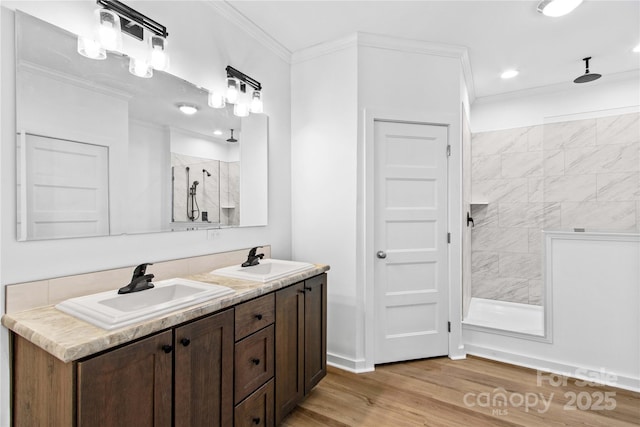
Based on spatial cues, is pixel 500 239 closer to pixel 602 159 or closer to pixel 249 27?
pixel 602 159

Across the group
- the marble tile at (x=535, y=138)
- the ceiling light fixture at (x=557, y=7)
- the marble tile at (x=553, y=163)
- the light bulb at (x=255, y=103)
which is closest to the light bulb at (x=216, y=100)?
the light bulb at (x=255, y=103)

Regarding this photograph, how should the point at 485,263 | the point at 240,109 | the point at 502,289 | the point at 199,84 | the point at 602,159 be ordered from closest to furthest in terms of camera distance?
the point at 199,84 < the point at 240,109 < the point at 602,159 < the point at 502,289 < the point at 485,263

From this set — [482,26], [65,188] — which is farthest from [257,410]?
[482,26]

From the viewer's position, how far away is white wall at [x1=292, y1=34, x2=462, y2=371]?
254 centimetres

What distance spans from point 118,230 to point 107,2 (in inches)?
42.3

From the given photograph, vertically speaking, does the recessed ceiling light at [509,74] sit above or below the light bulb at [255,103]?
above

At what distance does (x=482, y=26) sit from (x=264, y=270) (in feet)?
8.36

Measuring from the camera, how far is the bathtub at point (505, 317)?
9.08 feet

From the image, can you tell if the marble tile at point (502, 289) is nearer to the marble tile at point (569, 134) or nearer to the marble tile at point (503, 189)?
the marble tile at point (503, 189)

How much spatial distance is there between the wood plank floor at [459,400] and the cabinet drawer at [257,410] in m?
0.32

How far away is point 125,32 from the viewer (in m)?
1.55

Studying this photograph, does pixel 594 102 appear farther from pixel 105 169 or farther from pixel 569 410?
pixel 105 169

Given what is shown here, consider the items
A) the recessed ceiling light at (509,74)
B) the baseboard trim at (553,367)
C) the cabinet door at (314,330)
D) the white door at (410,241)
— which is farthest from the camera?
the recessed ceiling light at (509,74)

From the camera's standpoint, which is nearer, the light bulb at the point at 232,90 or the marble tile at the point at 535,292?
the light bulb at the point at 232,90
